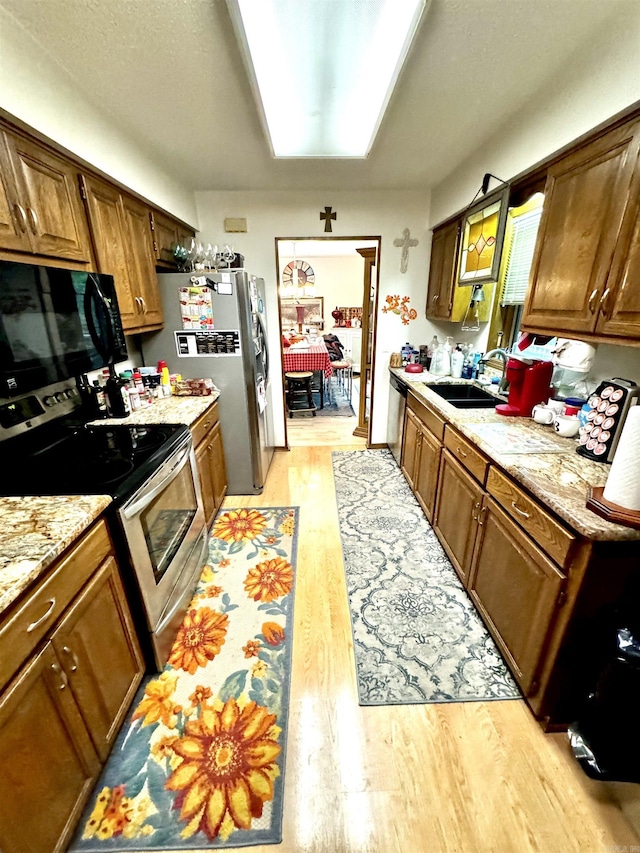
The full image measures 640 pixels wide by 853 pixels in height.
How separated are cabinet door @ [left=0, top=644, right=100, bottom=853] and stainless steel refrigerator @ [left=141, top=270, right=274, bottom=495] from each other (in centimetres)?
188

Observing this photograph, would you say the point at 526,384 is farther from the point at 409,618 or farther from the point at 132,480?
the point at 132,480

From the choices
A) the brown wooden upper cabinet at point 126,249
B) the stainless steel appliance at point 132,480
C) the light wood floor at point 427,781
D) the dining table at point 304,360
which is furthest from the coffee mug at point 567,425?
the dining table at point 304,360

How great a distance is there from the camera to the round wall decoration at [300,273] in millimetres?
7680

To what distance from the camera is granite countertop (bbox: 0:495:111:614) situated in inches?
32.6

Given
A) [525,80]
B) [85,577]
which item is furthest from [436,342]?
[85,577]

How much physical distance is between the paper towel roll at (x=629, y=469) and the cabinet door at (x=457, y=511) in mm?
625

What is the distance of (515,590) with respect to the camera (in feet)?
4.57

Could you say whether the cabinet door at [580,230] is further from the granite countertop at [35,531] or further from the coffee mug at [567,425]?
the granite countertop at [35,531]

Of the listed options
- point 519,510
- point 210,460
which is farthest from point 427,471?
point 210,460

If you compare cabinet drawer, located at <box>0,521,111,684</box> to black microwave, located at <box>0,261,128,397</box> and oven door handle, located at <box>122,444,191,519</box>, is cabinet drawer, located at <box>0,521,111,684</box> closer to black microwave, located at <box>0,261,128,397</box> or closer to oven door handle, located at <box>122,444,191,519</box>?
oven door handle, located at <box>122,444,191,519</box>

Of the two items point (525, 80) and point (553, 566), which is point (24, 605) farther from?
point (525, 80)

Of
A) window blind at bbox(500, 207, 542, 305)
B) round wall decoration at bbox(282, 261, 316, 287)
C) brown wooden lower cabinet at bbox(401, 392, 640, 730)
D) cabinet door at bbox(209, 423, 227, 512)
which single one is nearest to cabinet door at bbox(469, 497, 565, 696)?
brown wooden lower cabinet at bbox(401, 392, 640, 730)

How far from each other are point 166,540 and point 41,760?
0.76 meters

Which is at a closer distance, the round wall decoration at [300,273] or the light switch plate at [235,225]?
the light switch plate at [235,225]
